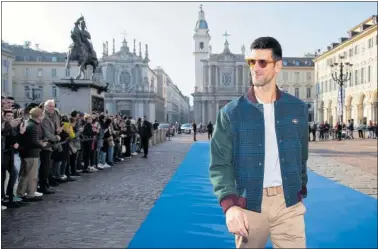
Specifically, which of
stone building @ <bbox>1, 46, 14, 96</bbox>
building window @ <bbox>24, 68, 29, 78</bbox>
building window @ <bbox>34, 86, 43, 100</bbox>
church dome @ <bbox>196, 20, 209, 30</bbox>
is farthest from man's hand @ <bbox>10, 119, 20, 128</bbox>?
church dome @ <bbox>196, 20, 209, 30</bbox>

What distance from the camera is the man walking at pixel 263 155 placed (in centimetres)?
247

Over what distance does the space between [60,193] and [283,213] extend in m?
7.48

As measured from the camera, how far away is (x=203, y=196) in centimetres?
836

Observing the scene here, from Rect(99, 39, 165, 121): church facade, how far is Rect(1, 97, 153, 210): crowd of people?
68.9 metres

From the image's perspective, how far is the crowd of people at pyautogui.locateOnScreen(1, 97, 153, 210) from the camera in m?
7.93

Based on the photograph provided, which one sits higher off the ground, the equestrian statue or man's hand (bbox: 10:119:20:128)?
the equestrian statue

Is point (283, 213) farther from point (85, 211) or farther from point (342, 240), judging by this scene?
point (85, 211)

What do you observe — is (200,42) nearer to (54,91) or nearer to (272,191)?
(54,91)

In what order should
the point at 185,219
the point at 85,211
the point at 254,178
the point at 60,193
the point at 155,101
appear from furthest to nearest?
the point at 155,101 < the point at 60,193 < the point at 85,211 < the point at 185,219 < the point at 254,178

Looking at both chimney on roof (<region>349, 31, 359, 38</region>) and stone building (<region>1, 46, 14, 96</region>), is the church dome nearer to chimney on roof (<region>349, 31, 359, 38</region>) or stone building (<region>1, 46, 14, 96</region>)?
stone building (<region>1, 46, 14, 96</region>)

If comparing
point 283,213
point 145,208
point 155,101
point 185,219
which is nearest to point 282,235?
point 283,213

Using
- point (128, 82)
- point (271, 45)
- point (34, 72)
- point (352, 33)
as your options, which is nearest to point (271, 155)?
point (271, 45)

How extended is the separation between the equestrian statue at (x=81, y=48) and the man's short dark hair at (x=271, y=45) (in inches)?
657

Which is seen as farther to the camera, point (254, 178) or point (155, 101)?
point (155, 101)
